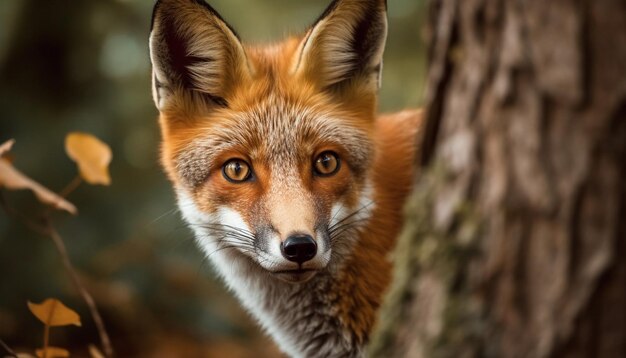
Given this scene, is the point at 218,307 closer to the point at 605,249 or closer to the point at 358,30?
the point at 358,30

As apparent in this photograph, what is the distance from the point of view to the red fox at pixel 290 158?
3168 millimetres

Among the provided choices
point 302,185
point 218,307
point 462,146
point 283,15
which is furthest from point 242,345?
point 462,146

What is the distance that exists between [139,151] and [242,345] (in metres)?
2.20

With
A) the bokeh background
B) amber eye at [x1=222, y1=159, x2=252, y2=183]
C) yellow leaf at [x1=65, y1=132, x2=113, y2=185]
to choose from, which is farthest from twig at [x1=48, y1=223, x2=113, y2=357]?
the bokeh background

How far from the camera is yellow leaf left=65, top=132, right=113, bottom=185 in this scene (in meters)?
2.72

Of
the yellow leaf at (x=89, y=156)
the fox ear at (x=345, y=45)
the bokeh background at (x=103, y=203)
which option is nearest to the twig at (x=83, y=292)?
the yellow leaf at (x=89, y=156)

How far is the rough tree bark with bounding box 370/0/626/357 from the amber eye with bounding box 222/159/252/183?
150 centimetres

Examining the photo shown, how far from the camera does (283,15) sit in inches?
302

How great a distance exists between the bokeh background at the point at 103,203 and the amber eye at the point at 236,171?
10.6 feet

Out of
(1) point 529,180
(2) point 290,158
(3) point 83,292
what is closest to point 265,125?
(2) point 290,158

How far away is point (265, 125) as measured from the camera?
10.7 ft

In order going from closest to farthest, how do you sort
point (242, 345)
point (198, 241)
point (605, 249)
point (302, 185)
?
point (605, 249) → point (302, 185) → point (198, 241) → point (242, 345)

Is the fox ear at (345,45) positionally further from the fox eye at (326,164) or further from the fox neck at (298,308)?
the fox neck at (298,308)

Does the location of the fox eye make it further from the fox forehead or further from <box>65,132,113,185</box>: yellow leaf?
<box>65,132,113,185</box>: yellow leaf
